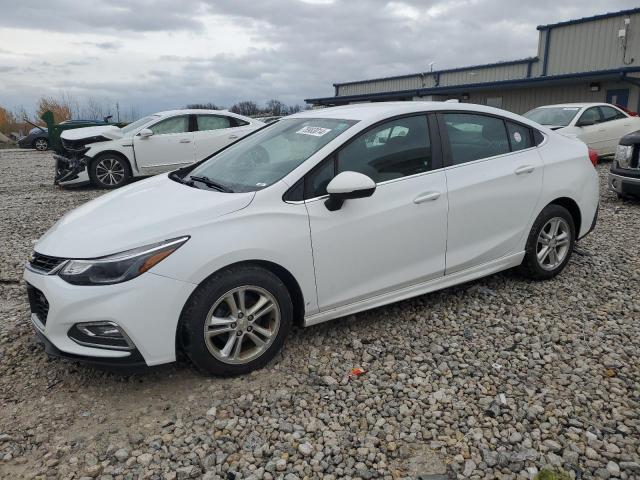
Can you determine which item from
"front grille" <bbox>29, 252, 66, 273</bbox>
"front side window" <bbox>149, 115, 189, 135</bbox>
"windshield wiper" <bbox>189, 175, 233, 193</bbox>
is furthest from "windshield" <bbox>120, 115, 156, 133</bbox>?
"front grille" <bbox>29, 252, 66, 273</bbox>

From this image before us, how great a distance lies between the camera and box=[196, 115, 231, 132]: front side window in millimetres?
11264

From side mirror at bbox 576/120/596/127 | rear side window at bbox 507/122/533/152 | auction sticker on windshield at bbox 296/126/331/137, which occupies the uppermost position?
auction sticker on windshield at bbox 296/126/331/137

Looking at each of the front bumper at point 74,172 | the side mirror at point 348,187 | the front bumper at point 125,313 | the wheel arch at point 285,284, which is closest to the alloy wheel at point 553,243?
the side mirror at point 348,187

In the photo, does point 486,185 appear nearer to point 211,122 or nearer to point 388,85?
point 211,122

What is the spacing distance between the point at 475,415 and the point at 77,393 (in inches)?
92.0

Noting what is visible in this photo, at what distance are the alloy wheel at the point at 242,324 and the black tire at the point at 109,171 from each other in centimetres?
843

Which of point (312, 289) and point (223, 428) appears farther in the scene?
point (312, 289)

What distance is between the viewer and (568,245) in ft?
15.5

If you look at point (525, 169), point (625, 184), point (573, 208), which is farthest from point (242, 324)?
point (625, 184)

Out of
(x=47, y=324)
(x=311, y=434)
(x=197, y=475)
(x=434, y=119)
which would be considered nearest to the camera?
(x=197, y=475)

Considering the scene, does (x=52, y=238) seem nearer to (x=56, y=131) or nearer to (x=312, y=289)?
(x=312, y=289)

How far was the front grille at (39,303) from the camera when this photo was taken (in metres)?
3.11

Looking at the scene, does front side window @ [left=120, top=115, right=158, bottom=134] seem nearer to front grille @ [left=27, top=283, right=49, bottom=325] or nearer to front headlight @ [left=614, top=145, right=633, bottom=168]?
front grille @ [left=27, top=283, right=49, bottom=325]

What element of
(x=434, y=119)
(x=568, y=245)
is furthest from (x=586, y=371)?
(x=434, y=119)
